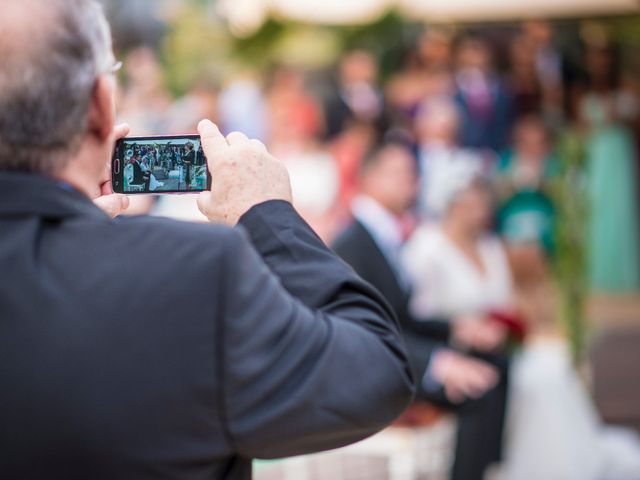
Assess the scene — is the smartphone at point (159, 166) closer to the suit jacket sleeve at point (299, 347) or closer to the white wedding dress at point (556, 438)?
the suit jacket sleeve at point (299, 347)

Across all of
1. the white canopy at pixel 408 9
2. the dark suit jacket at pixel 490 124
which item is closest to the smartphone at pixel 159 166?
the dark suit jacket at pixel 490 124

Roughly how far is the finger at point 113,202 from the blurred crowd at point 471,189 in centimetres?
285

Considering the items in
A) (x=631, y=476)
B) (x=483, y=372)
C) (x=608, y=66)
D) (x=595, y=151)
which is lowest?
(x=631, y=476)

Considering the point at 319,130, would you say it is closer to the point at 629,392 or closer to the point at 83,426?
the point at 629,392

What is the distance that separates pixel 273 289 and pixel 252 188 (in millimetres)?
213

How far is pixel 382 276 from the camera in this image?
4.45 m

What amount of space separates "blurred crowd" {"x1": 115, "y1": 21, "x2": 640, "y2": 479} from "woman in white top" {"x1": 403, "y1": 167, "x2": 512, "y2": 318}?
0.01 meters

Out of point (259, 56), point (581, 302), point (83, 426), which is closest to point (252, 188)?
point (83, 426)

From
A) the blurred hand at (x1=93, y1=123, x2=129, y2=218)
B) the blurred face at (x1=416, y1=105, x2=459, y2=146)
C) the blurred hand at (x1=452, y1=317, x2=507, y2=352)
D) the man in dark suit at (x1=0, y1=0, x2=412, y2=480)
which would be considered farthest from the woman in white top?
the man in dark suit at (x1=0, y1=0, x2=412, y2=480)

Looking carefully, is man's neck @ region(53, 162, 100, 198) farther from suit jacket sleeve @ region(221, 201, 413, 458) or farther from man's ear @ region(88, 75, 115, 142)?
suit jacket sleeve @ region(221, 201, 413, 458)

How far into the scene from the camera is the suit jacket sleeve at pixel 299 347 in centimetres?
123

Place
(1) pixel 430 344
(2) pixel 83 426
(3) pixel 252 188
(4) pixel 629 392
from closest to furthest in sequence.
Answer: (2) pixel 83 426 < (3) pixel 252 188 < (4) pixel 629 392 < (1) pixel 430 344

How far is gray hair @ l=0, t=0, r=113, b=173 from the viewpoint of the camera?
47.8 inches

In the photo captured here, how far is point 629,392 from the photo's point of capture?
4219 millimetres
